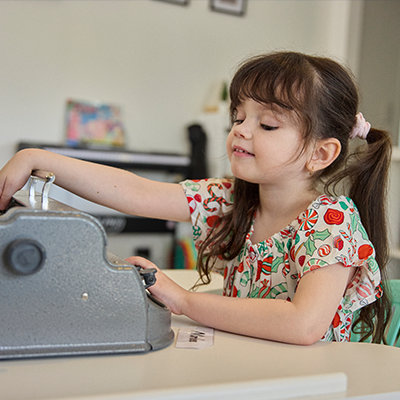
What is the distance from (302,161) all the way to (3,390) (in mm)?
805

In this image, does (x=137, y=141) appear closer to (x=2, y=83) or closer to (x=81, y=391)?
(x=2, y=83)

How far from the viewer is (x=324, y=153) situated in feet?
3.71

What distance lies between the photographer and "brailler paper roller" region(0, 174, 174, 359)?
60 cm

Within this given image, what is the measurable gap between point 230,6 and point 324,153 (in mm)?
3307

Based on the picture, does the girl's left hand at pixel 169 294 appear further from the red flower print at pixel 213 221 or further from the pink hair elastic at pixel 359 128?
the pink hair elastic at pixel 359 128

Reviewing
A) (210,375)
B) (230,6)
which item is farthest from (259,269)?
(230,6)

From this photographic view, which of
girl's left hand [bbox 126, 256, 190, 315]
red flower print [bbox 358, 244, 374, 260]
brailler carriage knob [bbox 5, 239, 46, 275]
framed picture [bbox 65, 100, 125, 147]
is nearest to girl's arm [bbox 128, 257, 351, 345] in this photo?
girl's left hand [bbox 126, 256, 190, 315]

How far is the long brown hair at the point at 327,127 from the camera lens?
106 centimetres

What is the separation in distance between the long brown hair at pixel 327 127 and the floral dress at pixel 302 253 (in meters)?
0.06

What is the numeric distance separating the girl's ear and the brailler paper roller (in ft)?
2.02

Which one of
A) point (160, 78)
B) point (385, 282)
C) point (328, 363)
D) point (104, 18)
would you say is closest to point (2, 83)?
point (104, 18)

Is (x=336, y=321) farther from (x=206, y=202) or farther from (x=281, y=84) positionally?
(x=281, y=84)

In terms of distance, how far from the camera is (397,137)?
3320mm

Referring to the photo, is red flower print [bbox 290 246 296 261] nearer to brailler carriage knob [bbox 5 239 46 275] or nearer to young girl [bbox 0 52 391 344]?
young girl [bbox 0 52 391 344]
